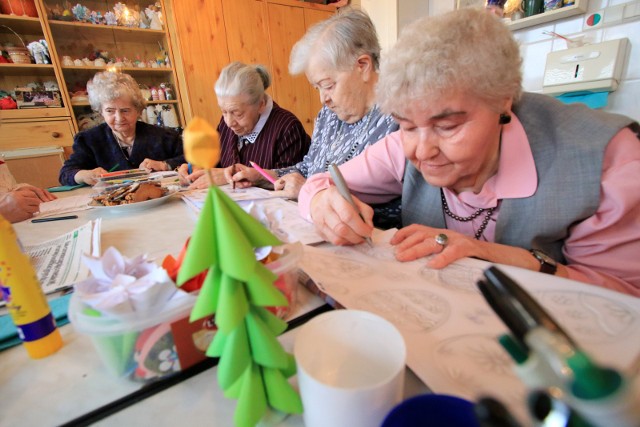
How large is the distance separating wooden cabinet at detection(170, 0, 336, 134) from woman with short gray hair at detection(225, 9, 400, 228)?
2032 millimetres

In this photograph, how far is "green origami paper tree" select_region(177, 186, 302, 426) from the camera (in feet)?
0.81

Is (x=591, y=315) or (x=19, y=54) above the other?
(x=19, y=54)

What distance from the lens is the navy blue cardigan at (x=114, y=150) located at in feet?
6.37

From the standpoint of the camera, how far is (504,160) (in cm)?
65

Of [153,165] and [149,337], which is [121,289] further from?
[153,165]

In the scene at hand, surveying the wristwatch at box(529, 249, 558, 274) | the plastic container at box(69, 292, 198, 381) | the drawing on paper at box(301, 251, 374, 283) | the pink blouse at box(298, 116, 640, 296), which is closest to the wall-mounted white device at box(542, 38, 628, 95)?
the pink blouse at box(298, 116, 640, 296)

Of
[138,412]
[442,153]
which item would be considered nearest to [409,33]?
[442,153]

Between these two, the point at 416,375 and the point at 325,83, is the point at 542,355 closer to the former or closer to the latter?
the point at 416,375

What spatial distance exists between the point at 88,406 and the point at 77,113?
10.6 feet

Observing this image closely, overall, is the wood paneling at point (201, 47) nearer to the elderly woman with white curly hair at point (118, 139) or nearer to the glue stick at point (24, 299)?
the elderly woman with white curly hair at point (118, 139)

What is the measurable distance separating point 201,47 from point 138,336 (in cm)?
316

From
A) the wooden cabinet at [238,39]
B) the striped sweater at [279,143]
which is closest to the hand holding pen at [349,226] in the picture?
the striped sweater at [279,143]

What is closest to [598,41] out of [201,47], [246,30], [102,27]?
[246,30]

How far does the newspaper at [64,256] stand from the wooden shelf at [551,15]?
1.68m
